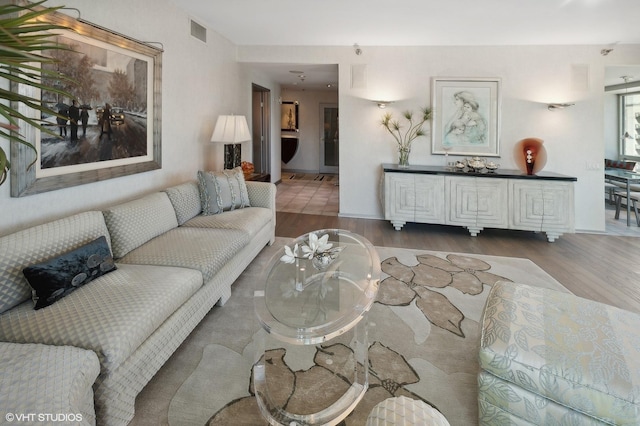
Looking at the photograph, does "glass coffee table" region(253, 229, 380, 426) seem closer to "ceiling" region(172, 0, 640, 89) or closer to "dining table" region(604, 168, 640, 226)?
"ceiling" region(172, 0, 640, 89)

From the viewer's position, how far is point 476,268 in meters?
3.58

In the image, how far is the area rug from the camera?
1.69m

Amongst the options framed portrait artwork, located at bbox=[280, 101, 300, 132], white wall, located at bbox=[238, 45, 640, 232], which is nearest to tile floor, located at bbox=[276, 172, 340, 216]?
white wall, located at bbox=[238, 45, 640, 232]

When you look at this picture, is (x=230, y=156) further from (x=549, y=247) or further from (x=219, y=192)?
(x=549, y=247)

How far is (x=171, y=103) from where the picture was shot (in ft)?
12.3

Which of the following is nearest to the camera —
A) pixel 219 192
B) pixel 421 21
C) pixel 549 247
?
pixel 219 192

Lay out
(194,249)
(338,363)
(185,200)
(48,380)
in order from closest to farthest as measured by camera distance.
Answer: (48,380) < (338,363) < (194,249) < (185,200)

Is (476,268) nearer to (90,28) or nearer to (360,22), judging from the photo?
(360,22)

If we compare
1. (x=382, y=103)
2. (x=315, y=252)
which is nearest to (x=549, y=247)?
(x=382, y=103)

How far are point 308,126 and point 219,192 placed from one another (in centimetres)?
A: 818

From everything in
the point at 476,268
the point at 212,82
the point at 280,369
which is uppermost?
the point at 212,82

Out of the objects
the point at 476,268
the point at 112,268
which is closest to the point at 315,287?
the point at 112,268

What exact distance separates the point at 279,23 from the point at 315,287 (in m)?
3.70

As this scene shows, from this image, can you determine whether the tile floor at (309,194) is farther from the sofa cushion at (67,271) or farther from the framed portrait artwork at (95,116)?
the sofa cushion at (67,271)
